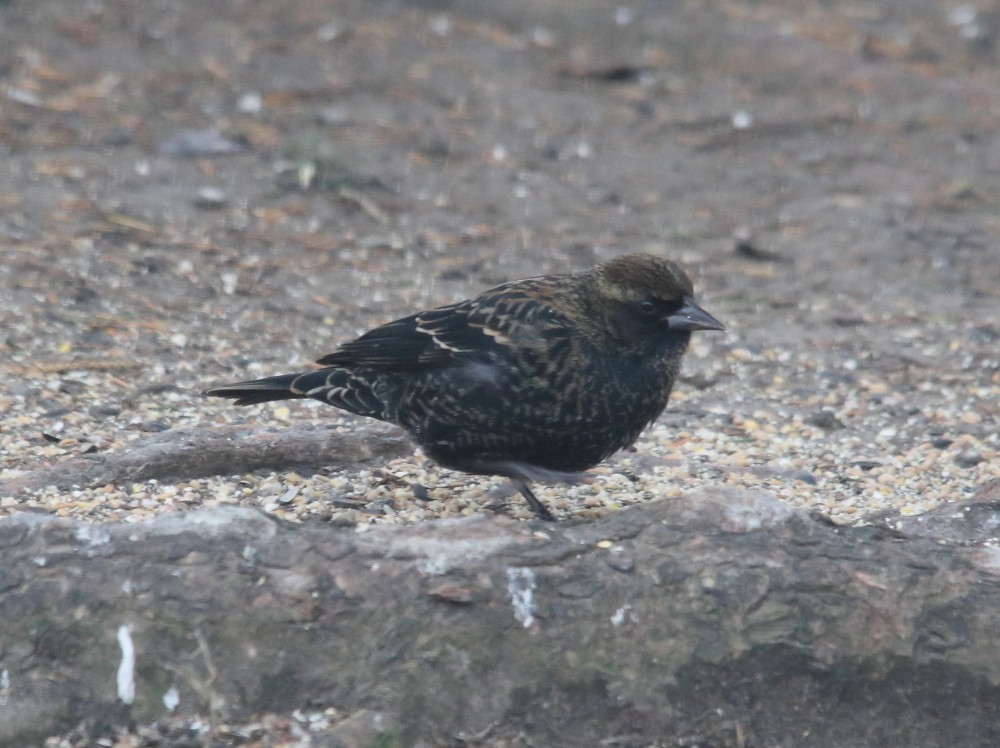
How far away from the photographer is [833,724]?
356cm

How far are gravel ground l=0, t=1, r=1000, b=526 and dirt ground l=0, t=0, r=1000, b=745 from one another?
0.07ft

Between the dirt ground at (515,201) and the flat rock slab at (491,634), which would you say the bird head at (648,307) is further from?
the flat rock slab at (491,634)

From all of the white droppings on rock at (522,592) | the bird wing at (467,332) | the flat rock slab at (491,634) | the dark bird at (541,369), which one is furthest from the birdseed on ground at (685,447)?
the white droppings on rock at (522,592)

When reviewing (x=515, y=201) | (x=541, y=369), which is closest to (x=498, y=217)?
(x=515, y=201)

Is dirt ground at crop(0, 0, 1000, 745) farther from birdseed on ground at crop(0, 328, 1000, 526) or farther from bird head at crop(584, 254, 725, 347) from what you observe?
bird head at crop(584, 254, 725, 347)

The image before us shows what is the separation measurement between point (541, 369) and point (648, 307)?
39 centimetres

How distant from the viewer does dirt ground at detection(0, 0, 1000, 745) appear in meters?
5.67

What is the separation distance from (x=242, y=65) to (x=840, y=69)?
4.07 m

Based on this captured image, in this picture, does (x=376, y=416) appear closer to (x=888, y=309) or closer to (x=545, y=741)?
(x=545, y=741)

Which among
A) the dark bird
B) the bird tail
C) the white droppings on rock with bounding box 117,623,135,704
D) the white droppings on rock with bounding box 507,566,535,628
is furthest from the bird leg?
the white droppings on rock with bounding box 117,623,135,704

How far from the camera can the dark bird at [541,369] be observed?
4348mm

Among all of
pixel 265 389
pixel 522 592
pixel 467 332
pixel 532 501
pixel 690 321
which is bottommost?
pixel 532 501

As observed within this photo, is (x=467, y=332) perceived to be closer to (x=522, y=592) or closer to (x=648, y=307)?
(x=648, y=307)

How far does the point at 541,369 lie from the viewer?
4.37 meters
